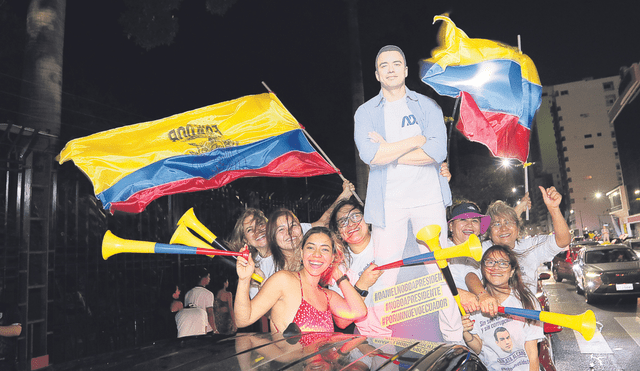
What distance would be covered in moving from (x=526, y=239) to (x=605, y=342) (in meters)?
5.60

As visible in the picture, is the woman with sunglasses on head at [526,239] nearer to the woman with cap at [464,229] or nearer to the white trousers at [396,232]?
the woman with cap at [464,229]

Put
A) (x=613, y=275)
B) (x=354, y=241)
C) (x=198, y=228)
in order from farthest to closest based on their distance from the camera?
(x=613, y=275)
(x=354, y=241)
(x=198, y=228)

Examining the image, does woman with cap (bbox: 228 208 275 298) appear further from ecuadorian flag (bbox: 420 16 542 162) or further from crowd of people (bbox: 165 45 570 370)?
ecuadorian flag (bbox: 420 16 542 162)

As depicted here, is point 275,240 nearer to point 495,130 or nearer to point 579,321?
point 495,130

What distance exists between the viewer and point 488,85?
4.36m

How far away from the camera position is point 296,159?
18.0ft

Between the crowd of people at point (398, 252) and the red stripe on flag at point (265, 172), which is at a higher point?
the red stripe on flag at point (265, 172)

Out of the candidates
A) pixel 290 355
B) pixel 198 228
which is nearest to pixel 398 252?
pixel 198 228

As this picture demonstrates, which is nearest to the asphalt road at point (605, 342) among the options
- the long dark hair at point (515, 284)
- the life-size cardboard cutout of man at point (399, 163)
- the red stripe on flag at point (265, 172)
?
the long dark hair at point (515, 284)

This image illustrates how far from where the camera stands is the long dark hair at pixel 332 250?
11.4 feet

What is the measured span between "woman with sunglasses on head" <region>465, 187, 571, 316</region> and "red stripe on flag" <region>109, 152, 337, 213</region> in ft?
6.23

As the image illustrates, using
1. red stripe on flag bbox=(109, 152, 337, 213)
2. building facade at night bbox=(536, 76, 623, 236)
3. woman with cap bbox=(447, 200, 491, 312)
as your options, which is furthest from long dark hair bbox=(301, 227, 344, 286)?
building facade at night bbox=(536, 76, 623, 236)

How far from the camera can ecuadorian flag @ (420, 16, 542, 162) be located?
428 cm

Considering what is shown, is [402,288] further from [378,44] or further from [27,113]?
[378,44]
